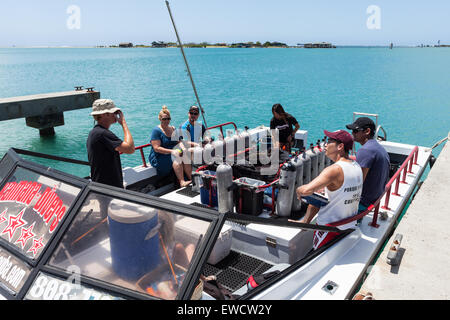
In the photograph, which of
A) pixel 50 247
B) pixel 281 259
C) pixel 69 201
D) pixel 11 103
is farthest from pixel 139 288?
pixel 11 103

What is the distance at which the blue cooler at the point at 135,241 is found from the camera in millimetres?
2084

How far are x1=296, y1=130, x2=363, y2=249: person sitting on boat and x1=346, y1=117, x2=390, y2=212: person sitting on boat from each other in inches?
29.3

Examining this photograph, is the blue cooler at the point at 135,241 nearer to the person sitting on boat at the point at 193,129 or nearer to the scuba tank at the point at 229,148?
the scuba tank at the point at 229,148

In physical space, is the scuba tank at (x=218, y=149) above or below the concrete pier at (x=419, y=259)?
above

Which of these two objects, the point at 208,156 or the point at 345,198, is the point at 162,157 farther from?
the point at 345,198

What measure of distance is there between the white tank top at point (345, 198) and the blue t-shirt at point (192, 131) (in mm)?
3389

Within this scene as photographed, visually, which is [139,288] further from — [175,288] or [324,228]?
[324,228]

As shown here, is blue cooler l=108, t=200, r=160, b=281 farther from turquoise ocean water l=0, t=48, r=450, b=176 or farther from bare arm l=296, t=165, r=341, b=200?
turquoise ocean water l=0, t=48, r=450, b=176

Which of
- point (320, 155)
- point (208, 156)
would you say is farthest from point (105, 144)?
point (320, 155)

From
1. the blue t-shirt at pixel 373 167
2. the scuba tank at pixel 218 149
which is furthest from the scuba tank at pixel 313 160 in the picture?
the scuba tank at pixel 218 149

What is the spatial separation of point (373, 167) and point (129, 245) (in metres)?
3.30
